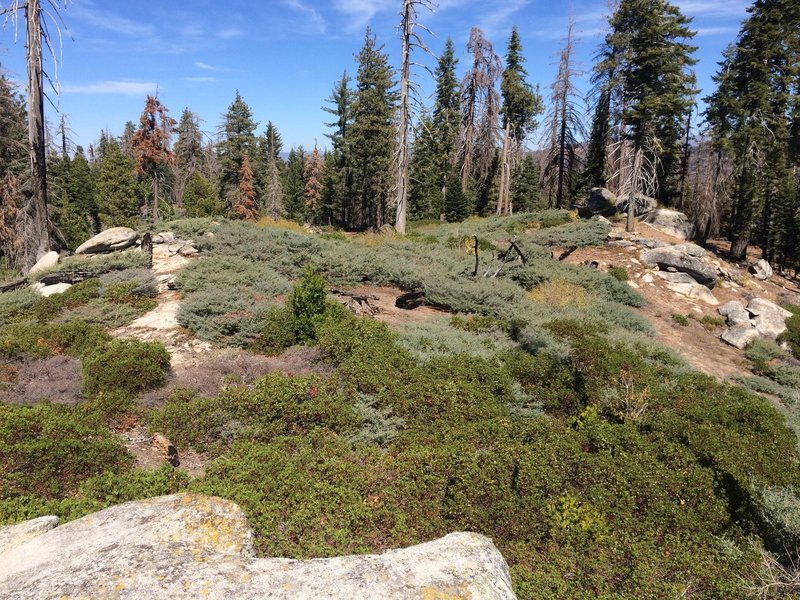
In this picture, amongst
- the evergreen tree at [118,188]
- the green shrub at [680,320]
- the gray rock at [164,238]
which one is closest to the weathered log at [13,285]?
the gray rock at [164,238]

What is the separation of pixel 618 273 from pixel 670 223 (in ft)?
26.8

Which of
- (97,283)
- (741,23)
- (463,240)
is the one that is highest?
(741,23)

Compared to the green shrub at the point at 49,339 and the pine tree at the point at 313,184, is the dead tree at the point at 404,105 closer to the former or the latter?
the green shrub at the point at 49,339

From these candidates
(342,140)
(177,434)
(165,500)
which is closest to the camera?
(165,500)

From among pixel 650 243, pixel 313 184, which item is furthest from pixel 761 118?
pixel 313 184

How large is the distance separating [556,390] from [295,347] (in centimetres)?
515

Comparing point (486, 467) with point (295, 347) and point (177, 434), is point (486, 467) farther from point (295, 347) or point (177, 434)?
point (295, 347)

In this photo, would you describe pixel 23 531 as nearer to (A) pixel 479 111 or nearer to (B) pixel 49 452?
(B) pixel 49 452

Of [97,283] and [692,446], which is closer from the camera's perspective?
[692,446]

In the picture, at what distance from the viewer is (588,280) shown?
56.9ft

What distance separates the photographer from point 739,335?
48.7 feet

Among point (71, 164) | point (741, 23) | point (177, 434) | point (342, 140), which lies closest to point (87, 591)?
point (177, 434)

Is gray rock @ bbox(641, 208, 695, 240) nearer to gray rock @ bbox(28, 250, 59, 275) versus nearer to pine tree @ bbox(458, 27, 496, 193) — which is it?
pine tree @ bbox(458, 27, 496, 193)

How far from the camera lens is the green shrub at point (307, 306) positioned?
9758mm
